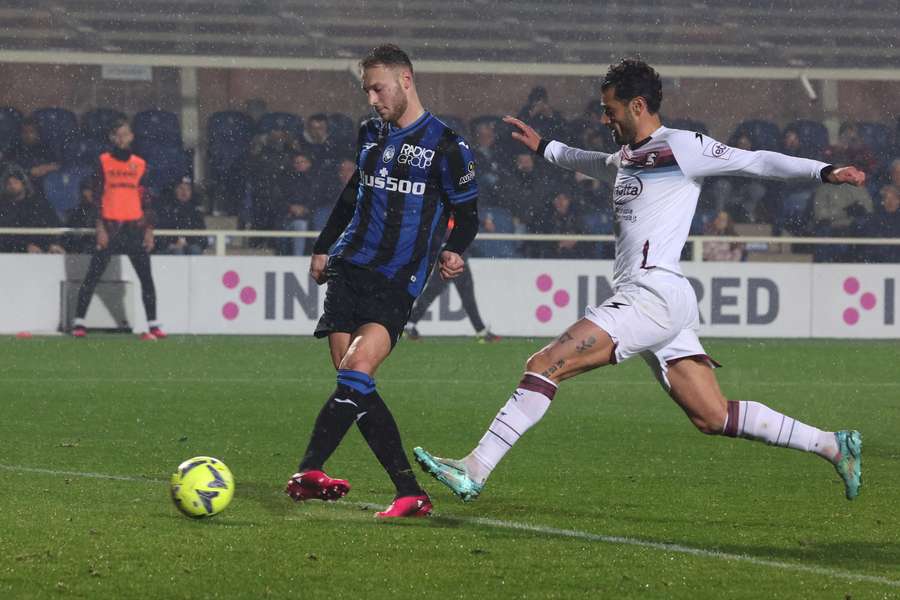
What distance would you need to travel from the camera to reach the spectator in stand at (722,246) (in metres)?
17.7

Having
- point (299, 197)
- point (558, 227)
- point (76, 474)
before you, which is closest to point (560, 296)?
point (558, 227)

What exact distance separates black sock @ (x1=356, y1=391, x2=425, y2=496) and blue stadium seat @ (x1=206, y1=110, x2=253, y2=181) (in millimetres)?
12997

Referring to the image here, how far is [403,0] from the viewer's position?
21.1 m

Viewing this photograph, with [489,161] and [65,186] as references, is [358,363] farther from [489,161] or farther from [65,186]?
[65,186]

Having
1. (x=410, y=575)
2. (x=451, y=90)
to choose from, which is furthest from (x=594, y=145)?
(x=410, y=575)

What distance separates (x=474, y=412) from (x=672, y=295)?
4.30m

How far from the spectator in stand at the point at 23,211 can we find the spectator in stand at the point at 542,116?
17.4ft

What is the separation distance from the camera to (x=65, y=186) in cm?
1786

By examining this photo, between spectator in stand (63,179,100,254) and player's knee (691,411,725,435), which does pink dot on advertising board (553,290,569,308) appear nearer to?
spectator in stand (63,179,100,254)

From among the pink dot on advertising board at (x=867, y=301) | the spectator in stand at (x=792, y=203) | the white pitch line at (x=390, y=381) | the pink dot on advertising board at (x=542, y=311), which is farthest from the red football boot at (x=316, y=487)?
the spectator in stand at (x=792, y=203)

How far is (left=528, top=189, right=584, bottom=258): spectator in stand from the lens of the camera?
17.4 metres

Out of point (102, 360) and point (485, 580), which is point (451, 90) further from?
point (485, 580)

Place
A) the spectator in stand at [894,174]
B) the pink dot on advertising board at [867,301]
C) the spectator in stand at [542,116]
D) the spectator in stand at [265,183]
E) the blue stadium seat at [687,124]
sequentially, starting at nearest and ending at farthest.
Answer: the pink dot on advertising board at [867,301]
the spectator in stand at [265,183]
the spectator in stand at [542,116]
the spectator in stand at [894,174]
the blue stadium seat at [687,124]

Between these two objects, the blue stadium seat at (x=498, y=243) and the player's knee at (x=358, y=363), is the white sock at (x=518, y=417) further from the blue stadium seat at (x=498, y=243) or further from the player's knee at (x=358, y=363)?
the blue stadium seat at (x=498, y=243)
